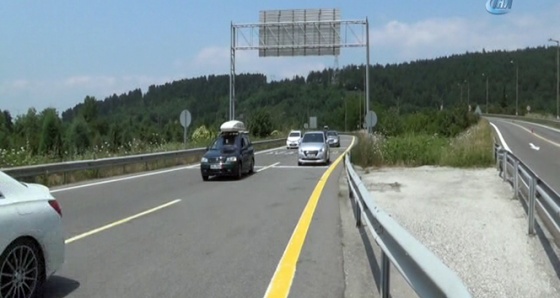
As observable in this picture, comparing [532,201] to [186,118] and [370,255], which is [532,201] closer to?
[370,255]

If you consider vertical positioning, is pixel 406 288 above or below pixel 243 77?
below

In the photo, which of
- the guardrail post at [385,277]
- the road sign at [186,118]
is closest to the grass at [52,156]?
the road sign at [186,118]

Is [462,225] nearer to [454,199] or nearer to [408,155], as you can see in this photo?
[454,199]

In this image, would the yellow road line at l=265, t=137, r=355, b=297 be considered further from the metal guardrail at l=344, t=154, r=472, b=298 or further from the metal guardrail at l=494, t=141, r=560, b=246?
the metal guardrail at l=494, t=141, r=560, b=246

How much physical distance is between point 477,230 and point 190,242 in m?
4.91

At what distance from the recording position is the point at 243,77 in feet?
555

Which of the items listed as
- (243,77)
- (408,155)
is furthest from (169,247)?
(243,77)

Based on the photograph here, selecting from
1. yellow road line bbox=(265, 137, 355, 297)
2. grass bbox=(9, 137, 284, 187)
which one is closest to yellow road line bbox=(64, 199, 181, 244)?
yellow road line bbox=(265, 137, 355, 297)

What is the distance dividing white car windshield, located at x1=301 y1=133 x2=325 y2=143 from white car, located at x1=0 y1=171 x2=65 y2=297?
2532cm

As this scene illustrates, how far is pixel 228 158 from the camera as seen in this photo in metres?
21.5

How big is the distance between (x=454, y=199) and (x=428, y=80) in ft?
484

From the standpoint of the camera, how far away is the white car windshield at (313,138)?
103 ft

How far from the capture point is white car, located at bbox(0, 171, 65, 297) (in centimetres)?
534

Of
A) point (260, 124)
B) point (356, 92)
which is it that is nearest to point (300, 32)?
point (260, 124)
